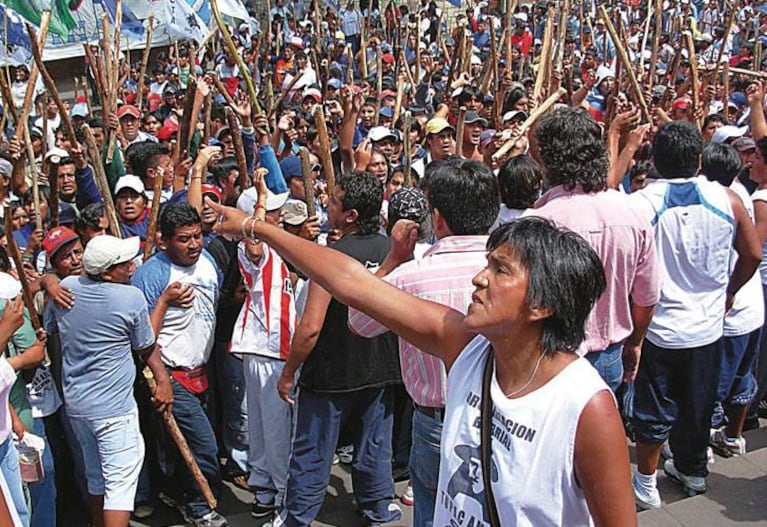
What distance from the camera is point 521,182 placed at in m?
3.93

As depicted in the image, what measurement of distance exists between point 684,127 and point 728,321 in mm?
1169

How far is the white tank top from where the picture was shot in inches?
66.2

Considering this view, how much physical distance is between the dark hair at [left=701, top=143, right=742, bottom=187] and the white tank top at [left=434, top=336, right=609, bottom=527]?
279 cm

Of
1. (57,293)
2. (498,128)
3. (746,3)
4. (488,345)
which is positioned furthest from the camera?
(746,3)

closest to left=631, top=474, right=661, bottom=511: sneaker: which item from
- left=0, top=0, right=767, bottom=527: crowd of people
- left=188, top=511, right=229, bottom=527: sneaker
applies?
left=0, top=0, right=767, bottom=527: crowd of people

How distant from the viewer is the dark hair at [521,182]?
3.92 m

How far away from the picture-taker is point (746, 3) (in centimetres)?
1784

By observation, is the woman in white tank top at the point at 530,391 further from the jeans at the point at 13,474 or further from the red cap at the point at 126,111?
the red cap at the point at 126,111

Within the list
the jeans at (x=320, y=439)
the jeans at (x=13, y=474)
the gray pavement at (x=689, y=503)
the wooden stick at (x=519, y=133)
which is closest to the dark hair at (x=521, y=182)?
the jeans at (x=320, y=439)

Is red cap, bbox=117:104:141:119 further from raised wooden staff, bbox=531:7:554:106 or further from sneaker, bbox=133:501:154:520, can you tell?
sneaker, bbox=133:501:154:520

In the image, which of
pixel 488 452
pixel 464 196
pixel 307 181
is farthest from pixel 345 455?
pixel 488 452

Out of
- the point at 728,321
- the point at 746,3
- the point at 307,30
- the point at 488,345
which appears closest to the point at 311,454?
the point at 488,345

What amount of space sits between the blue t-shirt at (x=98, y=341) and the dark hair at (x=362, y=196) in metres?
1.08

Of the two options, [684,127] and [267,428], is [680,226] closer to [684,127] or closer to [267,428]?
[684,127]
